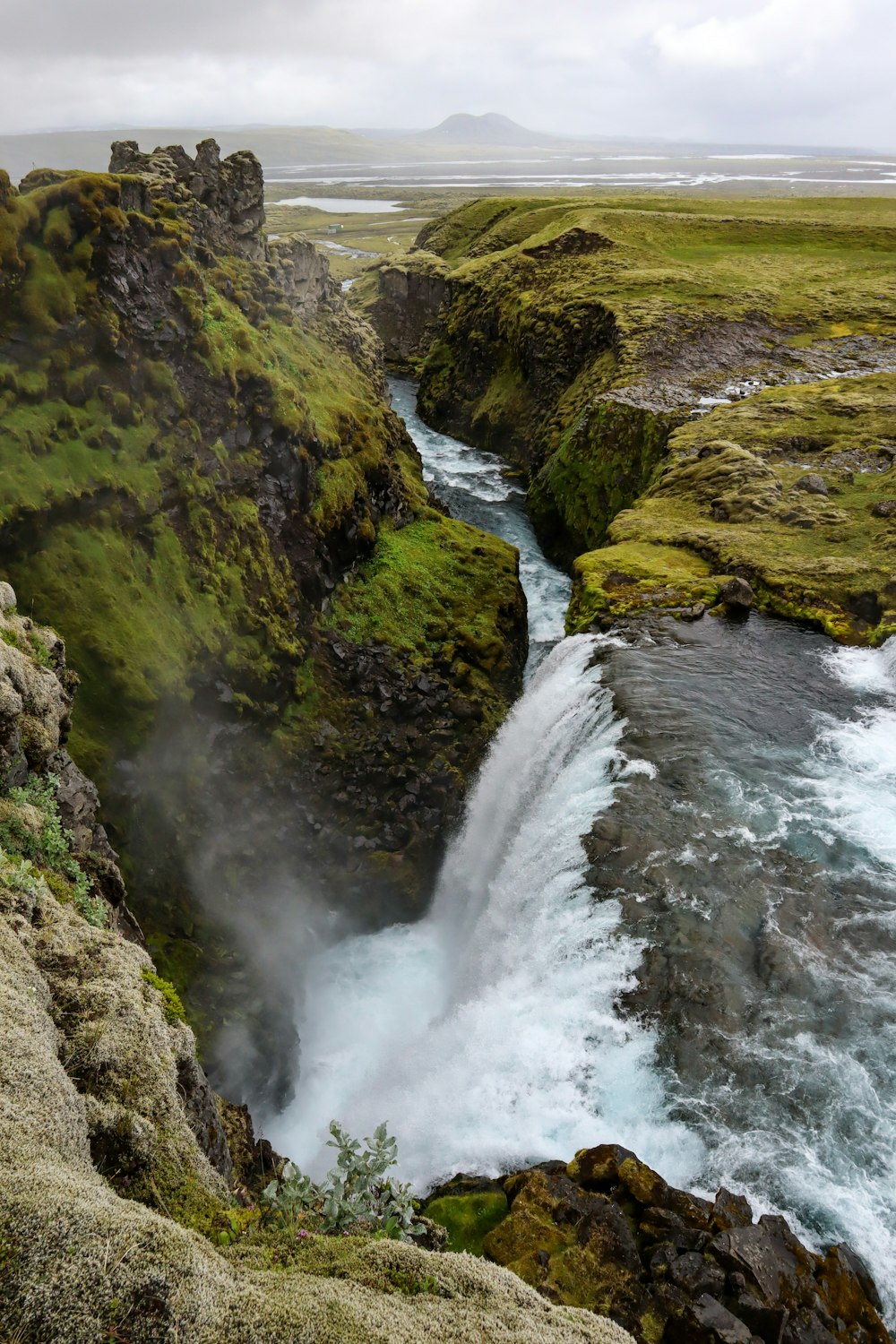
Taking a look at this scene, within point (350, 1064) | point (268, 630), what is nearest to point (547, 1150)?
point (350, 1064)

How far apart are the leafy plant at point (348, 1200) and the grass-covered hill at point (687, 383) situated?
23301 millimetres

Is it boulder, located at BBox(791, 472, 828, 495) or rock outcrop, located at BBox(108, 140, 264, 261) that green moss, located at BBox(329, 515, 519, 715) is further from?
rock outcrop, located at BBox(108, 140, 264, 261)

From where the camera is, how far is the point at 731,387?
5262 centimetres

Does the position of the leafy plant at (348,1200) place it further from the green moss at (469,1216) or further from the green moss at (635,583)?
the green moss at (635,583)

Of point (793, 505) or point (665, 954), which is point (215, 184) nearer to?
point (793, 505)

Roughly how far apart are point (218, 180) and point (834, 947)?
123 feet

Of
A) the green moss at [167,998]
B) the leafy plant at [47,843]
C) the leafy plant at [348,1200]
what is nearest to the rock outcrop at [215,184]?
the leafy plant at [47,843]

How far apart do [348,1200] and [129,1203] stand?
3367mm

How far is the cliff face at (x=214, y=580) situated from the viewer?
2384 centimetres

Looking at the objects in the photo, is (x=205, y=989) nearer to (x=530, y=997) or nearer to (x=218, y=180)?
(x=530, y=997)

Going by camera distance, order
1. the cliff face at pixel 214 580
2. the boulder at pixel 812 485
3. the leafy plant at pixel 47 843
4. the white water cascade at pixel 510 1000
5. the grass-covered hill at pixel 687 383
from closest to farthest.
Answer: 1. the leafy plant at pixel 47 843
2. the white water cascade at pixel 510 1000
3. the cliff face at pixel 214 580
4. the grass-covered hill at pixel 687 383
5. the boulder at pixel 812 485

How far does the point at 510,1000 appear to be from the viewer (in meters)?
18.1

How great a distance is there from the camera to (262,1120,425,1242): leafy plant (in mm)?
9188

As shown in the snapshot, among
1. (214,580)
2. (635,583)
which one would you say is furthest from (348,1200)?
(635,583)
